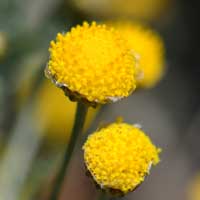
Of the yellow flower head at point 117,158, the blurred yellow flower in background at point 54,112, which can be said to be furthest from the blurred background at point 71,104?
the yellow flower head at point 117,158

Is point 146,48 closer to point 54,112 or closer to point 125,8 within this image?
Answer: point 54,112

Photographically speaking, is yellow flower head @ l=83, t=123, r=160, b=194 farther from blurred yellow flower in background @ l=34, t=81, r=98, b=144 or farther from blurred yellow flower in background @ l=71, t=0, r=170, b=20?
blurred yellow flower in background @ l=71, t=0, r=170, b=20

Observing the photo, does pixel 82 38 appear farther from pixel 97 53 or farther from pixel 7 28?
pixel 7 28

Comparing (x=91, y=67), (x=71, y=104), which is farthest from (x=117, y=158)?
(x=71, y=104)

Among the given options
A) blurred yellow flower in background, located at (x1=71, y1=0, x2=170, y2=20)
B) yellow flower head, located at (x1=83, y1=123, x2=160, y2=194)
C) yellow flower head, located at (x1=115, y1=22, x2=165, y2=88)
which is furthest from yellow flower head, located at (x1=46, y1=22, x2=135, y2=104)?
blurred yellow flower in background, located at (x1=71, y1=0, x2=170, y2=20)

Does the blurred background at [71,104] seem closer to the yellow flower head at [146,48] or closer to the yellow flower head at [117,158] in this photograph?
the yellow flower head at [146,48]
